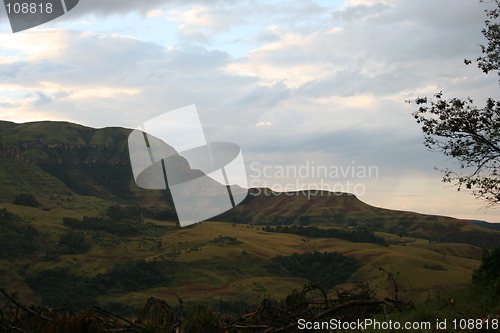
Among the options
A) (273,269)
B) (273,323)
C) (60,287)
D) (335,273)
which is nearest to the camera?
(273,323)

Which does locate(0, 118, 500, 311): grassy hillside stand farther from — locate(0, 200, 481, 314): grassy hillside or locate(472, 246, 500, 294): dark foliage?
locate(472, 246, 500, 294): dark foliage

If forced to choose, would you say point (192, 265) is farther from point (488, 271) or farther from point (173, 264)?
point (488, 271)

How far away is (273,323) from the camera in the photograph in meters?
6.32

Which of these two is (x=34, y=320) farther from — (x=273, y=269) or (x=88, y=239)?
(x=88, y=239)

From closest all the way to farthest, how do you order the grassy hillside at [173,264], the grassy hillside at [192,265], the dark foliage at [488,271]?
the dark foliage at [488,271]
the grassy hillside at [192,265]
the grassy hillside at [173,264]

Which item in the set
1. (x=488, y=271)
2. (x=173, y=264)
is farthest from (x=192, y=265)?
(x=488, y=271)

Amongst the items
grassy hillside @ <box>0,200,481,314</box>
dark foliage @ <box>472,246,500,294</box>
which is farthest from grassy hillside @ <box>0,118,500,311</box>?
dark foliage @ <box>472,246,500,294</box>

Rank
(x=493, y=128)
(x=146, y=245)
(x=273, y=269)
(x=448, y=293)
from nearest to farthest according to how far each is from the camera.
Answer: (x=448, y=293), (x=493, y=128), (x=273, y=269), (x=146, y=245)

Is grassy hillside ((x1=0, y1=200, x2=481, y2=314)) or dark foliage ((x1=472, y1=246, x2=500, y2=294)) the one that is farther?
grassy hillside ((x1=0, y1=200, x2=481, y2=314))

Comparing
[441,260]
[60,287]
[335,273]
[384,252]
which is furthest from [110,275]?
[441,260]

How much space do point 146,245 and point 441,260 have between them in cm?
11384

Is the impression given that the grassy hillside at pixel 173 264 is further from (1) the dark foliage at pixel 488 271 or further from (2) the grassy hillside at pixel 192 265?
(1) the dark foliage at pixel 488 271

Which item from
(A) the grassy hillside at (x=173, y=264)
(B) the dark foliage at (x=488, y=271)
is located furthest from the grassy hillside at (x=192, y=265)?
(B) the dark foliage at (x=488, y=271)

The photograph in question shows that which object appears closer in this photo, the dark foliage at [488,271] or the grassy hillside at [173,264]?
the dark foliage at [488,271]
